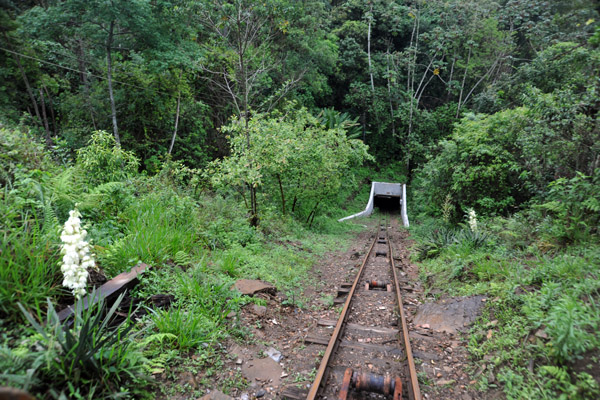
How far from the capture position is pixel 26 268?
3244 millimetres

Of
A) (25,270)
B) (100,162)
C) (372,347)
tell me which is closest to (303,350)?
(372,347)

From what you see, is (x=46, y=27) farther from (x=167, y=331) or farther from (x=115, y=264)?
(x=167, y=331)

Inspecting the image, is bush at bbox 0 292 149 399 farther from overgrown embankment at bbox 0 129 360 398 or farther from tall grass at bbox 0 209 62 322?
tall grass at bbox 0 209 62 322

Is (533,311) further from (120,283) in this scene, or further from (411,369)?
(120,283)

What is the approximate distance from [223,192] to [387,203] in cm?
2041

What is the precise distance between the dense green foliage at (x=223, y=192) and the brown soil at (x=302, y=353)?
0.28m

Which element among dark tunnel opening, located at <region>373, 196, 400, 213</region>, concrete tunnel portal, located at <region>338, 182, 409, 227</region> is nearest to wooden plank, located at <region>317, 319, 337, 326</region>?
concrete tunnel portal, located at <region>338, 182, 409, 227</region>

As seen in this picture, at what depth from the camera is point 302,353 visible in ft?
14.3

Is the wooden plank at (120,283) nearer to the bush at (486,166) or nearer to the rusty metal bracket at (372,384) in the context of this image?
the rusty metal bracket at (372,384)

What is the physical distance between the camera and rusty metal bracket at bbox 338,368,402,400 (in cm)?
347

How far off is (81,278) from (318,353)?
10.0 feet

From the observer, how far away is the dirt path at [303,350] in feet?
12.0

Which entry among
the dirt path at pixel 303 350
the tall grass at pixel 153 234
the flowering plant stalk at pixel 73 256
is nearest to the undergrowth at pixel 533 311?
the dirt path at pixel 303 350

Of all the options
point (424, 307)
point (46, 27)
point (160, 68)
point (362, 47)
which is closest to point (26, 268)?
point (424, 307)
